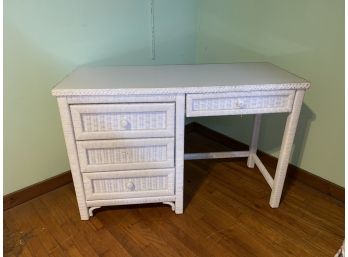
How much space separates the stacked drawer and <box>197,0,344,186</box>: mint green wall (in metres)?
0.76

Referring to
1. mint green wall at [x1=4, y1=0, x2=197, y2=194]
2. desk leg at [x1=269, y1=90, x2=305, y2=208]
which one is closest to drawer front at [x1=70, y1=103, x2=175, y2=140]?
mint green wall at [x1=4, y1=0, x2=197, y2=194]

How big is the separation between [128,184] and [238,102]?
0.59 metres

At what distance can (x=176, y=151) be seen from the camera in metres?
1.09

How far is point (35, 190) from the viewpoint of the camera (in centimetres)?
135

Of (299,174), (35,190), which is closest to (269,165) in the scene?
(299,174)

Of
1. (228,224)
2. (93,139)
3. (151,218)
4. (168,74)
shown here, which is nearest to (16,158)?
(93,139)

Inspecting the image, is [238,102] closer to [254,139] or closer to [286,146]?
[286,146]

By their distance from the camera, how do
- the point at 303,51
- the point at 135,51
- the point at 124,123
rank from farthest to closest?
1. the point at 135,51
2. the point at 303,51
3. the point at 124,123

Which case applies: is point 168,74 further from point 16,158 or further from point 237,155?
point 16,158

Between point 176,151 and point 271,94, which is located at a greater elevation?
point 271,94

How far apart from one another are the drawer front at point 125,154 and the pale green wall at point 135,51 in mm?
389

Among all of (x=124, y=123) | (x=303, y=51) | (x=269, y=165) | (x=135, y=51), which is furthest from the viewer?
(x=269, y=165)

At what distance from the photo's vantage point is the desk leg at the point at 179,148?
39.1 inches

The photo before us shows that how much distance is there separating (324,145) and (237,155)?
453mm
